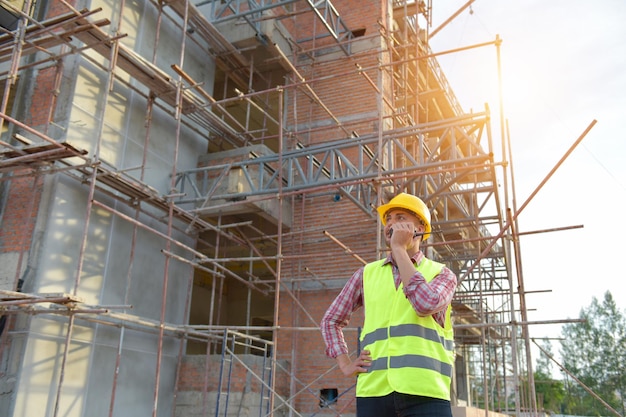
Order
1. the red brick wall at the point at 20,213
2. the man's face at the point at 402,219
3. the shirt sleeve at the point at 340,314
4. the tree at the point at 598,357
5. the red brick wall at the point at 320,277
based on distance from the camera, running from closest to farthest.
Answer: the man's face at the point at 402,219 < the shirt sleeve at the point at 340,314 < the red brick wall at the point at 20,213 < the red brick wall at the point at 320,277 < the tree at the point at 598,357

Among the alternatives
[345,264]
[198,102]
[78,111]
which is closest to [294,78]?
[198,102]

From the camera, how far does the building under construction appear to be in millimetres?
9031

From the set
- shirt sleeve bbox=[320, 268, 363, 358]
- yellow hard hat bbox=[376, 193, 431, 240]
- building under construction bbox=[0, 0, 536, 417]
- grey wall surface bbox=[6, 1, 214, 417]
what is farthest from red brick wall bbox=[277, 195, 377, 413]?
yellow hard hat bbox=[376, 193, 431, 240]

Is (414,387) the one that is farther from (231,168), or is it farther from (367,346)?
(231,168)

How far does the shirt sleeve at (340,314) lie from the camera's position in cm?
315

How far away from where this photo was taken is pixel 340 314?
320 centimetres

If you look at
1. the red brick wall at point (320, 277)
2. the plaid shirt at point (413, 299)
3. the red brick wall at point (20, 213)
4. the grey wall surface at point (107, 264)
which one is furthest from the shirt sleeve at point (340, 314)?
the red brick wall at point (320, 277)

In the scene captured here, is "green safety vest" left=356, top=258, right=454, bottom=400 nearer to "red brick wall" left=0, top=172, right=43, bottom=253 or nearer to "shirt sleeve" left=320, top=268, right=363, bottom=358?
"shirt sleeve" left=320, top=268, right=363, bottom=358

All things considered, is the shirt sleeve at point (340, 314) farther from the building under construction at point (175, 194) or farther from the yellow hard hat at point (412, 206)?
the building under construction at point (175, 194)

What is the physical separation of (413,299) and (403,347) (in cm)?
25

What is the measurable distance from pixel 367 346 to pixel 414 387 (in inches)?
15.8

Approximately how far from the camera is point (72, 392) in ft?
30.1

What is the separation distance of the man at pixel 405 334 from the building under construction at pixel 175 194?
5454mm

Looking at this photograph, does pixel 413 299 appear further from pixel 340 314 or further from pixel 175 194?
pixel 175 194
